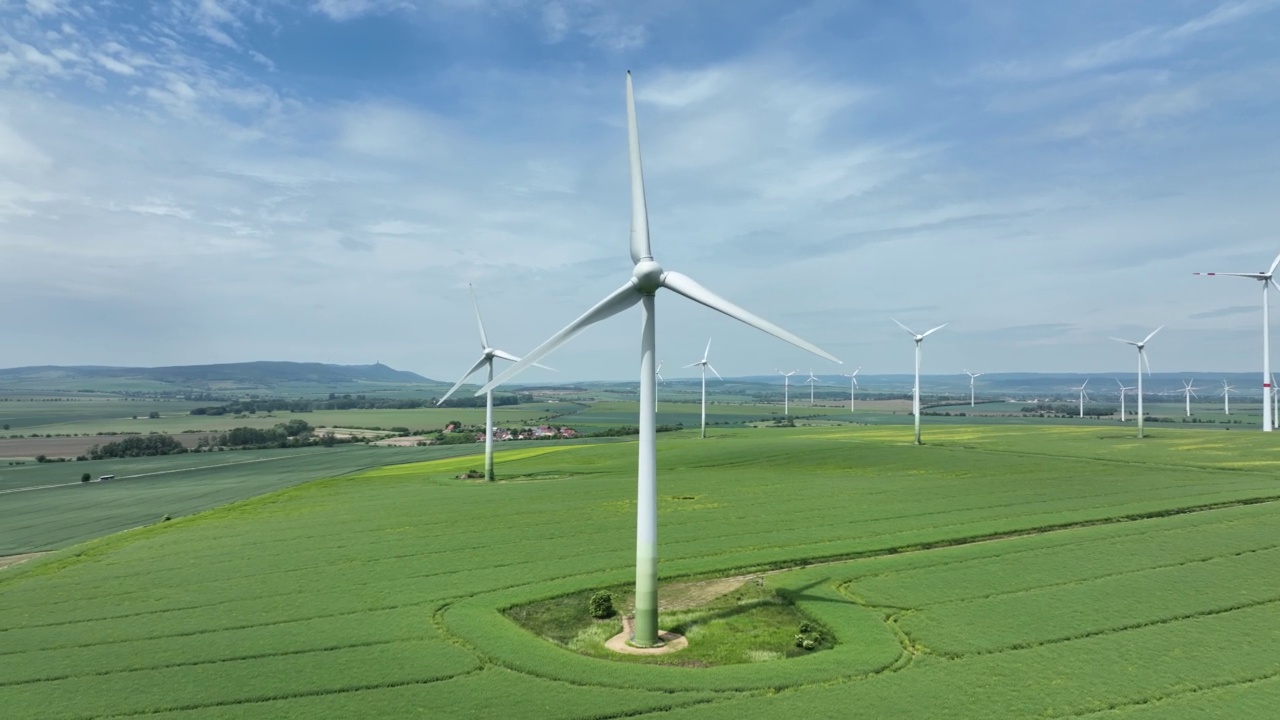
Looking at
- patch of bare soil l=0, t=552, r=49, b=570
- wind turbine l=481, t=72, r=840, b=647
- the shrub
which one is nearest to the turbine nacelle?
wind turbine l=481, t=72, r=840, b=647

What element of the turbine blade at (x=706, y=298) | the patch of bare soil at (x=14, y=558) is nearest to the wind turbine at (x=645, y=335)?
the turbine blade at (x=706, y=298)

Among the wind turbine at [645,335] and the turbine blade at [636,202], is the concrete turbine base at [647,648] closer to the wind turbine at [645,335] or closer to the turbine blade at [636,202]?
the wind turbine at [645,335]

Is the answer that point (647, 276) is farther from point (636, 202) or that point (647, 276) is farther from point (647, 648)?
point (647, 648)

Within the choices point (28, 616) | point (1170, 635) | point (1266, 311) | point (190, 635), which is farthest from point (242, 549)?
point (1266, 311)

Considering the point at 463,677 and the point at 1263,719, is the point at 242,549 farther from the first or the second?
the point at 1263,719

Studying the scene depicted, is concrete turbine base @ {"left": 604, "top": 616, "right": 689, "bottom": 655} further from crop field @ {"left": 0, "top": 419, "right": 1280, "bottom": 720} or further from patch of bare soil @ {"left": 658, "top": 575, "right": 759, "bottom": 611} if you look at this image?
patch of bare soil @ {"left": 658, "top": 575, "right": 759, "bottom": 611}

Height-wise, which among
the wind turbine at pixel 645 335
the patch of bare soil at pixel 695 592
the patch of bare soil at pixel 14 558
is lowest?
the patch of bare soil at pixel 14 558
